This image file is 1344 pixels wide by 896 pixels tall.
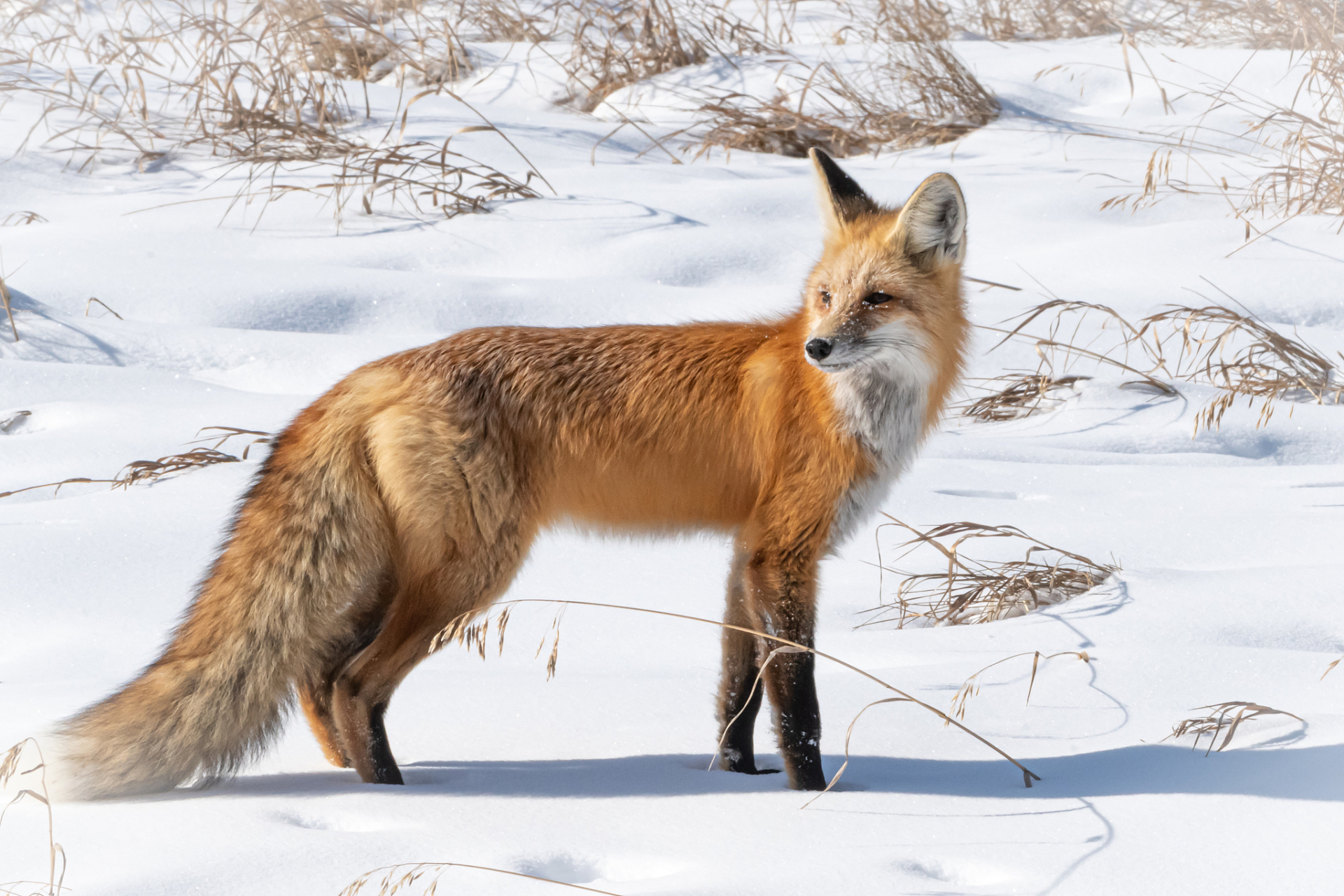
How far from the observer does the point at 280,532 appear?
273 centimetres

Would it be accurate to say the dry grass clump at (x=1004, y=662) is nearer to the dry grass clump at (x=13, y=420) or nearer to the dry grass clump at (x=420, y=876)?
the dry grass clump at (x=420, y=876)

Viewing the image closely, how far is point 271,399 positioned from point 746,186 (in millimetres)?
3270

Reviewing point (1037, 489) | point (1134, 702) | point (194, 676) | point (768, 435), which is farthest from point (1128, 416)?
point (194, 676)

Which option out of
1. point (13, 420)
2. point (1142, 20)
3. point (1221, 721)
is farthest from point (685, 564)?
→ point (1142, 20)

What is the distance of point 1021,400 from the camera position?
17.9 ft

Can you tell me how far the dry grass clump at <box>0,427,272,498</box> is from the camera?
4.44 metres

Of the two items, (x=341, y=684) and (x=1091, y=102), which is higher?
(x=1091, y=102)

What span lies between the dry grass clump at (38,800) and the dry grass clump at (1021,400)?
4.14m

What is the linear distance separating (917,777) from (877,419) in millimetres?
897

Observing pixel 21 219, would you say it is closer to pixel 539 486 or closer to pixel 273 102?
pixel 273 102

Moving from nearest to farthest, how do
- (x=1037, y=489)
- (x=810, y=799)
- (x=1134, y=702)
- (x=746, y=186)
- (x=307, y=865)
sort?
(x=307, y=865), (x=810, y=799), (x=1134, y=702), (x=1037, y=489), (x=746, y=186)

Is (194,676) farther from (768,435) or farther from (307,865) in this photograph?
(768,435)

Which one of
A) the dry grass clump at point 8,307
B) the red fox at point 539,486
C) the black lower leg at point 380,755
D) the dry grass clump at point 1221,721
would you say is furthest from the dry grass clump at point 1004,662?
the dry grass clump at point 8,307

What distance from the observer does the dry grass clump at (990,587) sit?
3.79m
